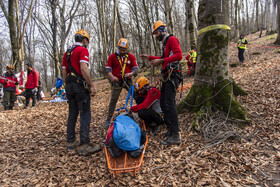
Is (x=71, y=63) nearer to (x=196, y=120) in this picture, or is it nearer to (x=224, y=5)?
(x=196, y=120)

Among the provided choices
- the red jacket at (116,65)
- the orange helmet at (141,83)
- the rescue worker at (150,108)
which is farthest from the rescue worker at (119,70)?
the rescue worker at (150,108)

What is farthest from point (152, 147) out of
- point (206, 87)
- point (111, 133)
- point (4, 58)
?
point (4, 58)

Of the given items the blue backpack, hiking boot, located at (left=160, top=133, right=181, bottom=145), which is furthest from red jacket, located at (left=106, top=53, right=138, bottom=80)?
hiking boot, located at (left=160, top=133, right=181, bottom=145)

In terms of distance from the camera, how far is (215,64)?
402cm

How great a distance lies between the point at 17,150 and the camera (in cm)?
411

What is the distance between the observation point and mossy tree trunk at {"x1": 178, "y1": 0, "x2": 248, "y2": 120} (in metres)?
3.96

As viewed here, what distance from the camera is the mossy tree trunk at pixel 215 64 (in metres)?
3.96

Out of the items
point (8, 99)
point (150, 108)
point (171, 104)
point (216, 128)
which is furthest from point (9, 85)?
point (216, 128)

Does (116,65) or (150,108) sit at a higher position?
(116,65)

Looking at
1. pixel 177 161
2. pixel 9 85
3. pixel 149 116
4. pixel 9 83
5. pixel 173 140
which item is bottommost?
pixel 177 161

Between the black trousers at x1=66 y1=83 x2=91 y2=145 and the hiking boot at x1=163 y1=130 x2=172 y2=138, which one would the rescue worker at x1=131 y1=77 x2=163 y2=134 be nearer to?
the hiking boot at x1=163 y1=130 x2=172 y2=138

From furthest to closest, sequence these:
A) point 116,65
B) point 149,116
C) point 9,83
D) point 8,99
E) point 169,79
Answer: point 8,99
point 9,83
point 116,65
point 149,116
point 169,79

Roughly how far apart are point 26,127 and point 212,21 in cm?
647

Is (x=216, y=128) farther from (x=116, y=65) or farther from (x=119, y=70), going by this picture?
(x=116, y=65)
